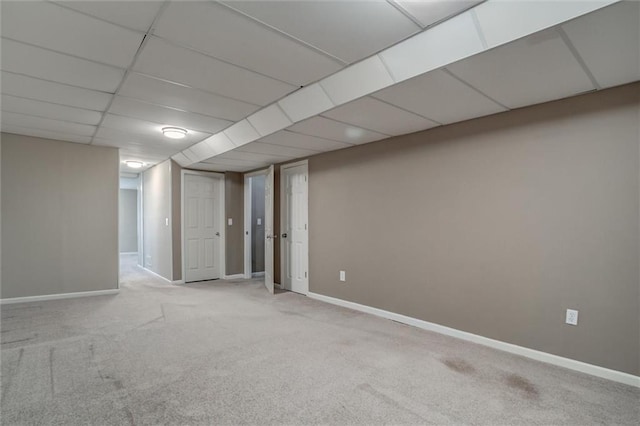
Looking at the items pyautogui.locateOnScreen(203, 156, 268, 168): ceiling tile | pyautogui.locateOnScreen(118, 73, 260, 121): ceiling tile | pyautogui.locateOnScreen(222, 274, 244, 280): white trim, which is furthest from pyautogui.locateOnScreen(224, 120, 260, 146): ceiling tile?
pyautogui.locateOnScreen(222, 274, 244, 280): white trim

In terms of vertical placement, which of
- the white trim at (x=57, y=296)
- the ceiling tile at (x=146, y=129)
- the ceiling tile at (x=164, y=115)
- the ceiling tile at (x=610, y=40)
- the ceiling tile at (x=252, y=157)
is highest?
the ceiling tile at (x=164, y=115)

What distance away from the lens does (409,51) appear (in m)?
2.25

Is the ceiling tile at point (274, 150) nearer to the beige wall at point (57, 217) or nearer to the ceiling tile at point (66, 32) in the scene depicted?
the ceiling tile at point (66, 32)

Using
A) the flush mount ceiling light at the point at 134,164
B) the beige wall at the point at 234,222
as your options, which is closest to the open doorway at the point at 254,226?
the beige wall at the point at 234,222

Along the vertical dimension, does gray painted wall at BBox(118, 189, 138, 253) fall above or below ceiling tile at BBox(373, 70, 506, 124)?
below

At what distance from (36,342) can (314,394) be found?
283cm

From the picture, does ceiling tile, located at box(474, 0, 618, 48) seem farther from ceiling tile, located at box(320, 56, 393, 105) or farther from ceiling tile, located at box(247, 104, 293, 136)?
Result: ceiling tile, located at box(247, 104, 293, 136)

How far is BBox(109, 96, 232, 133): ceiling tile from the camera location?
332cm

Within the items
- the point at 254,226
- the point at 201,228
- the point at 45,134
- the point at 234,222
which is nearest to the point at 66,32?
the point at 45,134

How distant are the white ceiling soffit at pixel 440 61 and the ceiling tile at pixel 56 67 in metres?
1.05

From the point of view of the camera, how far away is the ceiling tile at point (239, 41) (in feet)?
6.27

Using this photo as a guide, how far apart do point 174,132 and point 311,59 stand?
8.42 ft

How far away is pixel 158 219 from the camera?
273 inches

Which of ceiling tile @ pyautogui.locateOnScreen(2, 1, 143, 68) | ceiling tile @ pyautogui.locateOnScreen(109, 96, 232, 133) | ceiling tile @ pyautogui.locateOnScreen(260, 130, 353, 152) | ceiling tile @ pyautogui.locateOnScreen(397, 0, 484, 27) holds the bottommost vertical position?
ceiling tile @ pyautogui.locateOnScreen(260, 130, 353, 152)
